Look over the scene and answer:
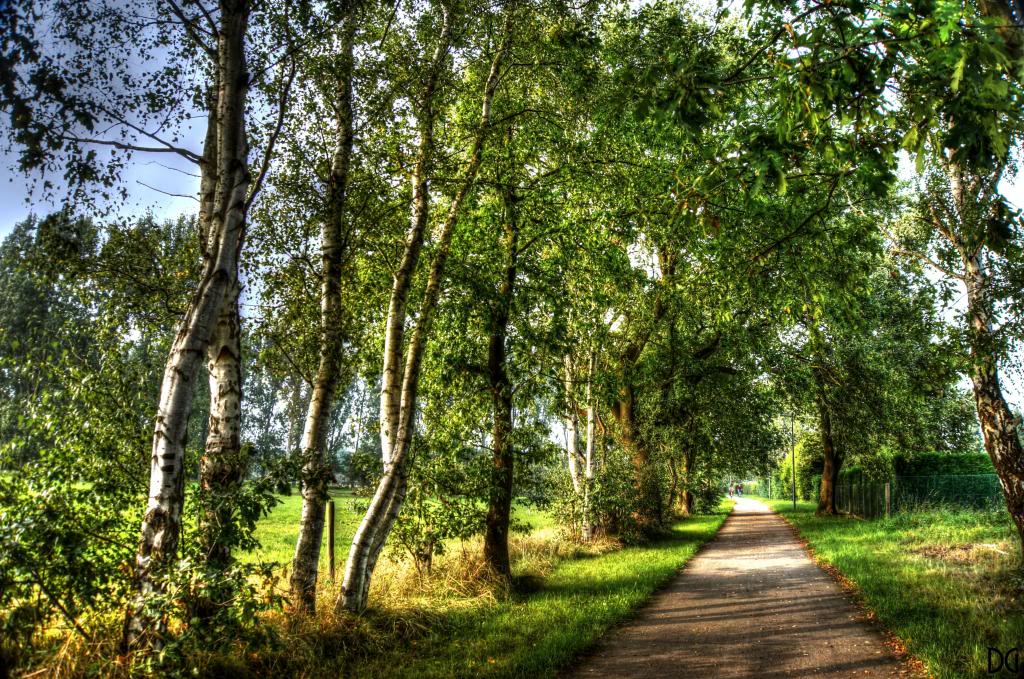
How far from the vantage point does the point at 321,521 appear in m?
7.32

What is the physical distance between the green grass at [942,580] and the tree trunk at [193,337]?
721 centimetres

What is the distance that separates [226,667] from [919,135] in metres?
7.02

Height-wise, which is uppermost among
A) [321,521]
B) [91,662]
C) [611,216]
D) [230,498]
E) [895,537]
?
[611,216]

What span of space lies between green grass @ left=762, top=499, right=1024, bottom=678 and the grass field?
11.9 feet

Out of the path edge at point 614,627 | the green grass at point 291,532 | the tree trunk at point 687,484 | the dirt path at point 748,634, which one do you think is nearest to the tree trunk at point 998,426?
the dirt path at point 748,634

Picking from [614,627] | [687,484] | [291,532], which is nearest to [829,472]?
[687,484]

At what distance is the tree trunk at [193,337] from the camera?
14.9 feet

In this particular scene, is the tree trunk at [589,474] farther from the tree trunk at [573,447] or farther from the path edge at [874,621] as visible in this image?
the path edge at [874,621]

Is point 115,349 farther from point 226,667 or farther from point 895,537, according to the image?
point 895,537

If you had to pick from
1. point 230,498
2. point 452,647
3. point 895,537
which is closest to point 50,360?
point 230,498

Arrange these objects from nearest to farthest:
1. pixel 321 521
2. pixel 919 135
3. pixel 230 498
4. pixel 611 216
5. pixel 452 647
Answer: pixel 919 135 → pixel 230 498 → pixel 452 647 → pixel 321 521 → pixel 611 216

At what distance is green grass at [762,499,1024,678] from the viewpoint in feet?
21.1

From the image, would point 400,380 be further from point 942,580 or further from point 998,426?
point 998,426

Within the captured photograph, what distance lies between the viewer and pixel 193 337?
16.6ft
